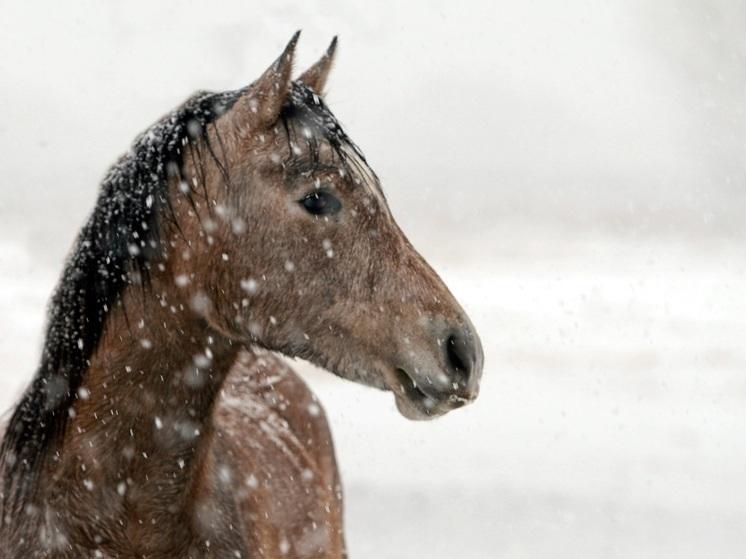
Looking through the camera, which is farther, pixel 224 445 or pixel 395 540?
pixel 395 540

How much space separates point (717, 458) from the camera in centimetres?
683

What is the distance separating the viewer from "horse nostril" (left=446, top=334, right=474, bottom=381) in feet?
8.28

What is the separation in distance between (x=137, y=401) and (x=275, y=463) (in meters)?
0.94

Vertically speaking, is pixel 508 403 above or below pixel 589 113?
below

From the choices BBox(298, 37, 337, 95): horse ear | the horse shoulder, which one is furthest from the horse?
BBox(298, 37, 337, 95): horse ear

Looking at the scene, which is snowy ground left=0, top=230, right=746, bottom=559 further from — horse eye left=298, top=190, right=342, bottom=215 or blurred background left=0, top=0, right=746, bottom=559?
horse eye left=298, top=190, right=342, bottom=215

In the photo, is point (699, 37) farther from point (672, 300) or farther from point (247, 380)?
point (247, 380)

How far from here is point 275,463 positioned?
3430 mm

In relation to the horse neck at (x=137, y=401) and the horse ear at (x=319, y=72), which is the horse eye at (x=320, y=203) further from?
the horse ear at (x=319, y=72)

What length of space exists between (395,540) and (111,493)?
3046 millimetres

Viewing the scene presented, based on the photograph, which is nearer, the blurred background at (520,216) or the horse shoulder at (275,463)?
the horse shoulder at (275,463)

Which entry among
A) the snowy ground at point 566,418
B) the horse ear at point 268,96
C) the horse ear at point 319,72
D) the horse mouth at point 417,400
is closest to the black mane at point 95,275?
the horse ear at point 268,96

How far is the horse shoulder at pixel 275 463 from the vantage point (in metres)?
2.85

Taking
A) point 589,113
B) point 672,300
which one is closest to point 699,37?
point 589,113
